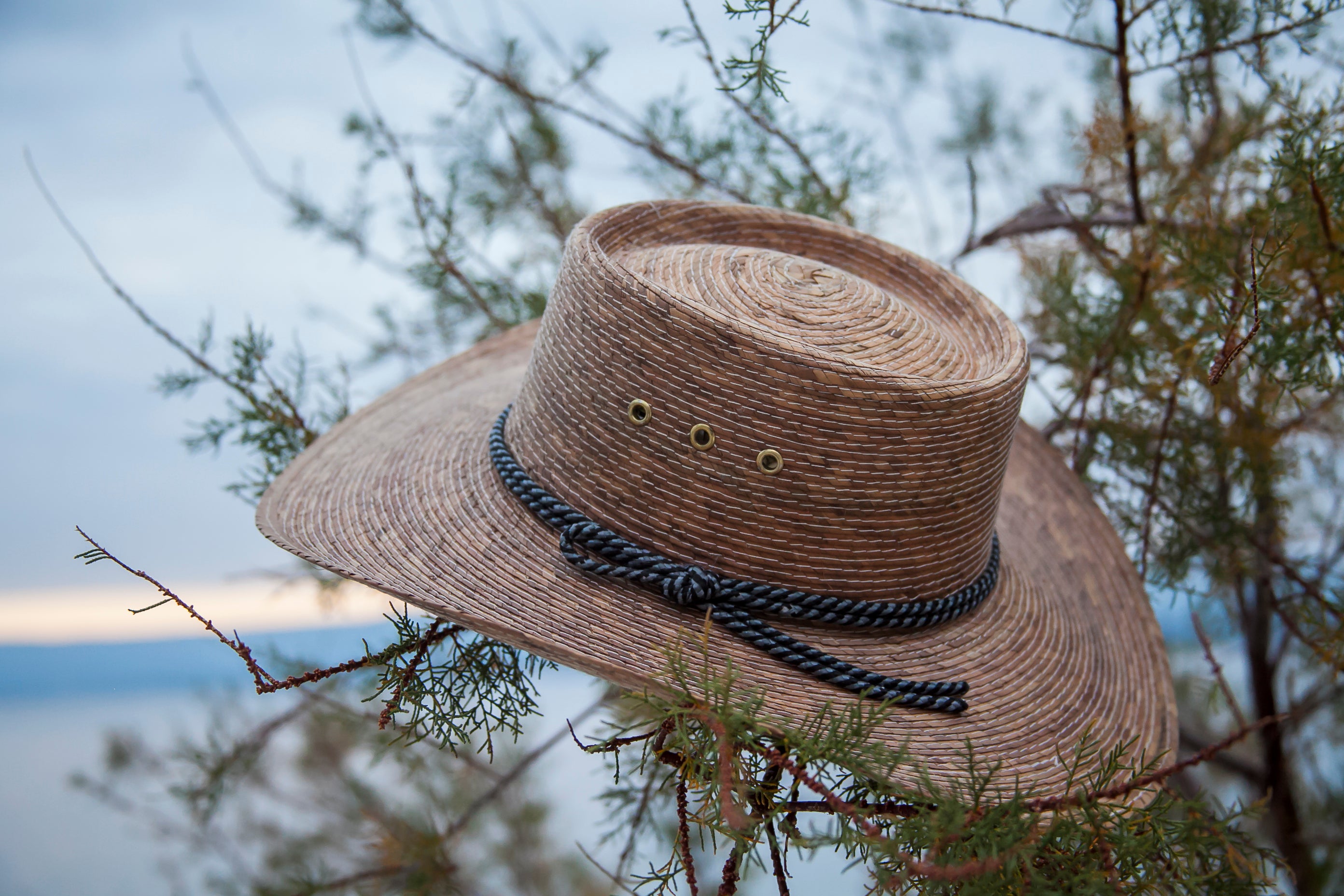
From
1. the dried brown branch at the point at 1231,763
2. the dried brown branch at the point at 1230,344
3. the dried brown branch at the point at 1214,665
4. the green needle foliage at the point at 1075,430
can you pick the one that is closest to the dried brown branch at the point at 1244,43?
the green needle foliage at the point at 1075,430

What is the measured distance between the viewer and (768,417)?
653 millimetres

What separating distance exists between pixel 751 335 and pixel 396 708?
0.37m

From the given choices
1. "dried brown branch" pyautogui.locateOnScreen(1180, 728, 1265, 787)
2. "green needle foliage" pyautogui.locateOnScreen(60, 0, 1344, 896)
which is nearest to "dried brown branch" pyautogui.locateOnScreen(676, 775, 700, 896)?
"green needle foliage" pyautogui.locateOnScreen(60, 0, 1344, 896)

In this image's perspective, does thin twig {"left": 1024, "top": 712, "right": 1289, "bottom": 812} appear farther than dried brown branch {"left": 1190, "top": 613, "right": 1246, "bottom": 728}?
No

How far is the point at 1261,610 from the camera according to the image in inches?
57.9

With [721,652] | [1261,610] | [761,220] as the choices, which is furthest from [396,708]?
[1261,610]

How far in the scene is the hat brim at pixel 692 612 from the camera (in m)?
0.65

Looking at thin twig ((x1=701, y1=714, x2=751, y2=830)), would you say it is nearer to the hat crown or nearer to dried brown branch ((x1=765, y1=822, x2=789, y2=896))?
dried brown branch ((x1=765, y1=822, x2=789, y2=896))

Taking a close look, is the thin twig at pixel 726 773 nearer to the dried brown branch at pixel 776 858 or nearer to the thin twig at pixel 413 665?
the dried brown branch at pixel 776 858

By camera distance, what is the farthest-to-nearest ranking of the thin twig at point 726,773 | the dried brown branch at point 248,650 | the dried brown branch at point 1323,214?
1. the dried brown branch at point 1323,214
2. the dried brown branch at point 248,650
3. the thin twig at point 726,773

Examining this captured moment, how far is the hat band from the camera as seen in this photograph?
2.21 ft

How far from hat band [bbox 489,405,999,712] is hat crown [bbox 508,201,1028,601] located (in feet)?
0.05

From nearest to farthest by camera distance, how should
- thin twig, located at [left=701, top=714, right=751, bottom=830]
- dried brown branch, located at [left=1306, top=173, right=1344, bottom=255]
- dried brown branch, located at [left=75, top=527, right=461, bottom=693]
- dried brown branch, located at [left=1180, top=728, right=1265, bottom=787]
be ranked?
thin twig, located at [left=701, top=714, right=751, bottom=830] < dried brown branch, located at [left=75, top=527, right=461, bottom=693] < dried brown branch, located at [left=1306, top=173, right=1344, bottom=255] < dried brown branch, located at [left=1180, top=728, right=1265, bottom=787]

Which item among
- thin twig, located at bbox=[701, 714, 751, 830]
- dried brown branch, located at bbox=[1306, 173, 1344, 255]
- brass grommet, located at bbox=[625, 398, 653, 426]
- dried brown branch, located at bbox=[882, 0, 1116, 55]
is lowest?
thin twig, located at bbox=[701, 714, 751, 830]
